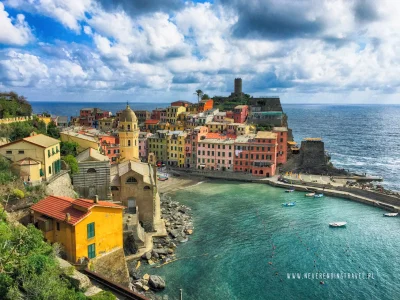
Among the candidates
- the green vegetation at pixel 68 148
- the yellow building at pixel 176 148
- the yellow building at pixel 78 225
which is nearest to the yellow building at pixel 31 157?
the yellow building at pixel 78 225

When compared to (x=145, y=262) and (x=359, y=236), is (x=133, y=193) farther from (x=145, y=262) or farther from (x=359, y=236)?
(x=359, y=236)

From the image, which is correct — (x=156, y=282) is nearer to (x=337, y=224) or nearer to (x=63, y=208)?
(x=63, y=208)

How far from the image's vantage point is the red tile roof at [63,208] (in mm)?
24547

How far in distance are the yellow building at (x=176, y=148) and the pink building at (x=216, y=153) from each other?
4365 mm

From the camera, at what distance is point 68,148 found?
151 feet

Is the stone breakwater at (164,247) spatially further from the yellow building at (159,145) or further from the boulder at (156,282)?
the yellow building at (159,145)

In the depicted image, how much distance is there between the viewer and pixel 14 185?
28.6m

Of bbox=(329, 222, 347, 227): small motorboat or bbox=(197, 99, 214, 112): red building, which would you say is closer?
bbox=(329, 222, 347, 227): small motorboat

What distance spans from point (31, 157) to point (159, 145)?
45815 mm

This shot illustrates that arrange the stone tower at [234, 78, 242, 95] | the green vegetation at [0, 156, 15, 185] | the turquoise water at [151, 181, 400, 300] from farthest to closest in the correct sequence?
the stone tower at [234, 78, 242, 95]
the turquoise water at [151, 181, 400, 300]
the green vegetation at [0, 156, 15, 185]

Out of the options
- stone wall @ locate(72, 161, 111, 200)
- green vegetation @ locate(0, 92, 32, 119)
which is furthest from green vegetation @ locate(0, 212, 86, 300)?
green vegetation @ locate(0, 92, 32, 119)

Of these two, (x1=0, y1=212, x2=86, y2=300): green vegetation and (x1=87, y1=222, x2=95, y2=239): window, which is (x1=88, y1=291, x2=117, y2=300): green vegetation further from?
(x1=87, y1=222, x2=95, y2=239): window

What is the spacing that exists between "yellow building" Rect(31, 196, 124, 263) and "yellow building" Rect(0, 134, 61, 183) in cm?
556

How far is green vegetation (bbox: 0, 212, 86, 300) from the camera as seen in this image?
16.3 meters
